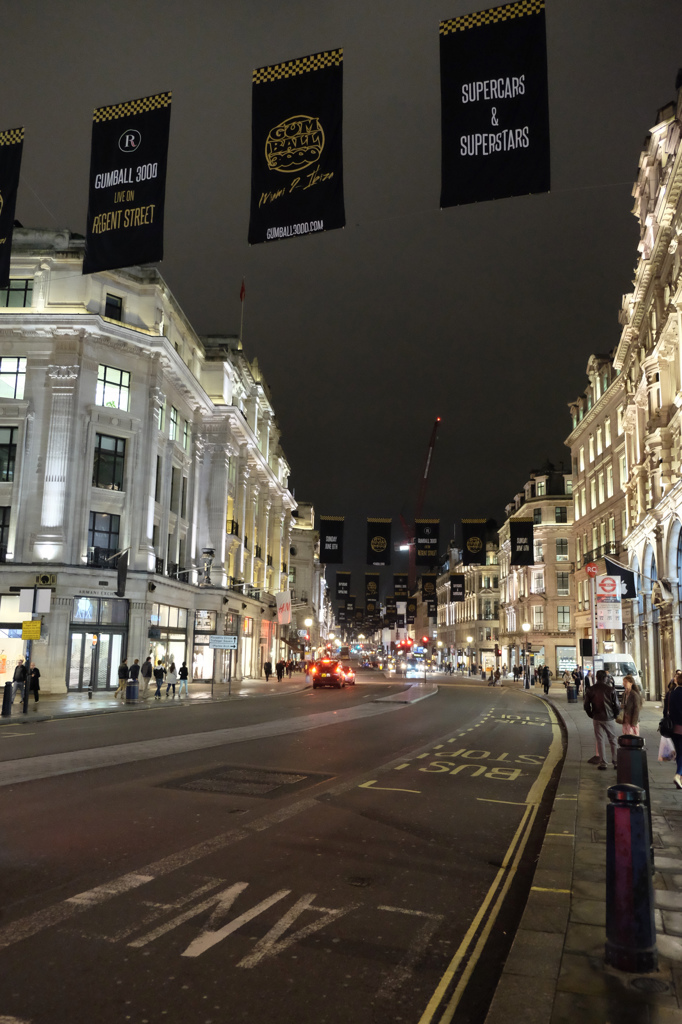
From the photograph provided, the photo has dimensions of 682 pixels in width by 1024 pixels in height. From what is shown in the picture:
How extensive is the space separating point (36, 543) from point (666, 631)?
108ft

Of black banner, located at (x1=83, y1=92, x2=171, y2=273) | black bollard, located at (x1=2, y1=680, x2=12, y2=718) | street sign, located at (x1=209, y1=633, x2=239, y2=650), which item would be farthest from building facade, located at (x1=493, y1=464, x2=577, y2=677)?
black banner, located at (x1=83, y1=92, x2=171, y2=273)

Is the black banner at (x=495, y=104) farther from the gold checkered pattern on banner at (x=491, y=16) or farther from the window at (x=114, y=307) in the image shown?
the window at (x=114, y=307)

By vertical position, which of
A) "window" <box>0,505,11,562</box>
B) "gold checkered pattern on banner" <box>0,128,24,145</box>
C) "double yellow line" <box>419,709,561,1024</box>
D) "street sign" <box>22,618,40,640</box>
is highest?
"gold checkered pattern on banner" <box>0,128,24,145</box>

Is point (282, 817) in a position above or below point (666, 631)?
below

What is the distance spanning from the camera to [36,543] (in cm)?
3956

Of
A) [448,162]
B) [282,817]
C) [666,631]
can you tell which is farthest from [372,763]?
[666,631]

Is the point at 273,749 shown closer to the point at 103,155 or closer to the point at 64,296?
the point at 103,155

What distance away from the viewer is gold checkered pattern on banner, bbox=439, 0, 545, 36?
11.8m

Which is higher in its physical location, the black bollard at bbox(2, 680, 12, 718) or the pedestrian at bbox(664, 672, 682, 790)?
the pedestrian at bbox(664, 672, 682, 790)

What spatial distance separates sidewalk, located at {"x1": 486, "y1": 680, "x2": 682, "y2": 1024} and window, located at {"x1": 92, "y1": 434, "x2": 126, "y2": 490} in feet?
120

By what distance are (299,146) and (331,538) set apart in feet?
163

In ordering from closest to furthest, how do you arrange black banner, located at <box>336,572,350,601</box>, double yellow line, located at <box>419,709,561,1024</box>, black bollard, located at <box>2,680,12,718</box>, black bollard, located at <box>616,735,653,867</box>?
1. double yellow line, located at <box>419,709,561,1024</box>
2. black bollard, located at <box>616,735,653,867</box>
3. black bollard, located at <box>2,680,12,718</box>
4. black banner, located at <box>336,572,350,601</box>

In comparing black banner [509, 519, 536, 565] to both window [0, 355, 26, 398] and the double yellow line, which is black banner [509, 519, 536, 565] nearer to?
window [0, 355, 26, 398]

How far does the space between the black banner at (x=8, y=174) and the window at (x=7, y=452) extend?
2411 cm
